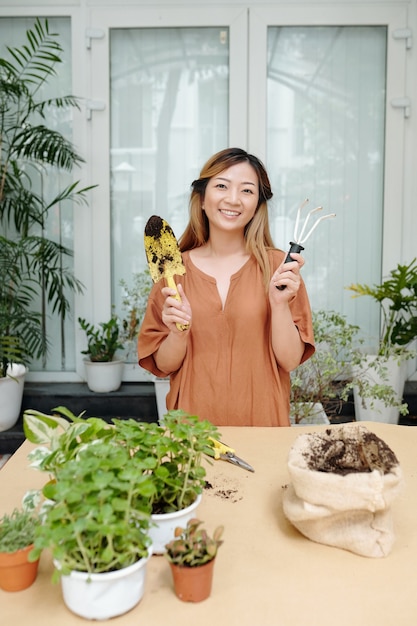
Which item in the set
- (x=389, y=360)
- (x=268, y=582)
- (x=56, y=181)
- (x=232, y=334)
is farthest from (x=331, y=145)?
(x=268, y=582)

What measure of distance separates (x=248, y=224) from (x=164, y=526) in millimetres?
1205

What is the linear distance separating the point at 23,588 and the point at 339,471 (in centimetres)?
50

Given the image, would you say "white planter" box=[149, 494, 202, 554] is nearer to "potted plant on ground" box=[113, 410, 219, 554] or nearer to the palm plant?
"potted plant on ground" box=[113, 410, 219, 554]

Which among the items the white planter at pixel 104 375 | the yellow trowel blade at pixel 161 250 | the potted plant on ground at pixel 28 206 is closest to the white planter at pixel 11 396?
the potted plant on ground at pixel 28 206

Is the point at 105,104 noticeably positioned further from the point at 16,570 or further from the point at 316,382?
the point at 16,570

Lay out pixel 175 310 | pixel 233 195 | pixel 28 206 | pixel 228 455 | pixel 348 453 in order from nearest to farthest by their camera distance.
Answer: pixel 348 453 < pixel 228 455 < pixel 175 310 < pixel 233 195 < pixel 28 206

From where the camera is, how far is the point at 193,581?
2.59 feet

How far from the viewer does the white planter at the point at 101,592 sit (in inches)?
29.4

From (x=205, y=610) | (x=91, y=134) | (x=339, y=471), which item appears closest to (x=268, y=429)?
(x=339, y=471)

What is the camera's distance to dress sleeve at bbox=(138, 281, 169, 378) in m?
1.82

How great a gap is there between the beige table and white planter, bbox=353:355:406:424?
222 centimetres

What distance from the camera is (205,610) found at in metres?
0.79

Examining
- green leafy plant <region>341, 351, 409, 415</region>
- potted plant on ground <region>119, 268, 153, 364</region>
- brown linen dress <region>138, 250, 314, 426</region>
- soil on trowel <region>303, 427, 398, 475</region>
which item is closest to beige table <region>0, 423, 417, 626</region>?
soil on trowel <region>303, 427, 398, 475</region>

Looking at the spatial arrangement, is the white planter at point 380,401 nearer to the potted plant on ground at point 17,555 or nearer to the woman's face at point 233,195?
the woman's face at point 233,195
